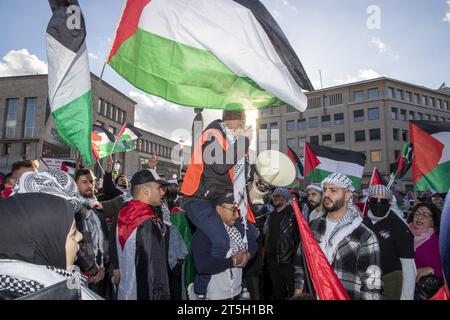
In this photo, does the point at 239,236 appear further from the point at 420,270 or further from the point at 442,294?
the point at 420,270

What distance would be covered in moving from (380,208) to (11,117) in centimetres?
4022

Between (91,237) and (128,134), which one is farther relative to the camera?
(128,134)

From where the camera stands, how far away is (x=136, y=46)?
3359mm

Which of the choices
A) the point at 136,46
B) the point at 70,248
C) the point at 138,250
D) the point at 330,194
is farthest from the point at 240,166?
the point at 70,248

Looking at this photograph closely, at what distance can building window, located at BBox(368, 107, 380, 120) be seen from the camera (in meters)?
47.4

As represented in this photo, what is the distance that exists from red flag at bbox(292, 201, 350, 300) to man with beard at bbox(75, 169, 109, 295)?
2.25 meters

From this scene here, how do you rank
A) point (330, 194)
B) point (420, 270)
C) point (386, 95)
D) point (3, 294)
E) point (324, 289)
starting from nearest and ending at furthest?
point (3, 294) < point (324, 289) < point (330, 194) < point (420, 270) < point (386, 95)

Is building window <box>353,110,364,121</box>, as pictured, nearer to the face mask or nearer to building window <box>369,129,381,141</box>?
building window <box>369,129,381,141</box>

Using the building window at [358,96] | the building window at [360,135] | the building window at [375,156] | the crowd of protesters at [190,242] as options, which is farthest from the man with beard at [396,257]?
the building window at [358,96]

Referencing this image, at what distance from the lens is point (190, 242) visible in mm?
3186

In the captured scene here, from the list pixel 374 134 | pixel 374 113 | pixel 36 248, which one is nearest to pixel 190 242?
pixel 36 248

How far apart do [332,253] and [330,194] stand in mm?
693

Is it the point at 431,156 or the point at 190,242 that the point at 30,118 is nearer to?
the point at 190,242

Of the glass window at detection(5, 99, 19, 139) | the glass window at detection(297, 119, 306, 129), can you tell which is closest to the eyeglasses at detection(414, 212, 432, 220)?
the glass window at detection(5, 99, 19, 139)
